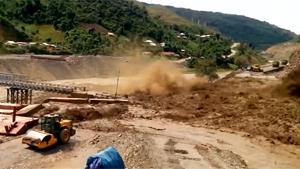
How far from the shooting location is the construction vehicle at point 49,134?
32500 millimetres

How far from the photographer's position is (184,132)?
150ft

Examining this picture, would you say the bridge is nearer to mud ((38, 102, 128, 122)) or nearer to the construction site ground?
the construction site ground

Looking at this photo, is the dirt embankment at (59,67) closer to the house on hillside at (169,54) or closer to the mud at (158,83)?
the mud at (158,83)

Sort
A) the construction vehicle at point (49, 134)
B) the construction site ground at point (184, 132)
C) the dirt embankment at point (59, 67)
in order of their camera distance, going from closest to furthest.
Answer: the construction vehicle at point (49, 134) → the construction site ground at point (184, 132) → the dirt embankment at point (59, 67)

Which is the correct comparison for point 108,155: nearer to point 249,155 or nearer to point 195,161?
point 195,161

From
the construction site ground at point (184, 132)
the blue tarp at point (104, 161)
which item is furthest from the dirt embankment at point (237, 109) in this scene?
the blue tarp at point (104, 161)

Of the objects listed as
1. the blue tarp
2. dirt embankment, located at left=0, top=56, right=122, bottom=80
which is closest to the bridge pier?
dirt embankment, located at left=0, top=56, right=122, bottom=80

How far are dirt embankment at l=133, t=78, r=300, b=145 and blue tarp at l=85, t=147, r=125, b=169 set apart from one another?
103 feet

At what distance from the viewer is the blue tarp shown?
15562 mm

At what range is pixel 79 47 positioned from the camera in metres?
110

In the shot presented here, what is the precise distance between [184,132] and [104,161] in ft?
99.6

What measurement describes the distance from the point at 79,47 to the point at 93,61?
12.0 meters

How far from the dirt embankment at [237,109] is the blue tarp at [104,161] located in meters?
31.3

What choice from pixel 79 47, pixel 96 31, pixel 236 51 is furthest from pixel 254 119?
pixel 236 51
